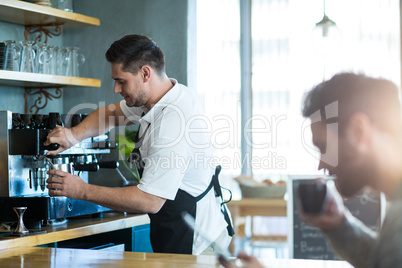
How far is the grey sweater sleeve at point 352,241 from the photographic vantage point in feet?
3.23

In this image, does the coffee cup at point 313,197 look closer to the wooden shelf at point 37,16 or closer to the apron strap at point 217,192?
the apron strap at point 217,192

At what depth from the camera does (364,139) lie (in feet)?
2.34

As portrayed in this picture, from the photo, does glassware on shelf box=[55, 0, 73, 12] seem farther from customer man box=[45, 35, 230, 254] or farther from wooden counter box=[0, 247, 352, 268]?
wooden counter box=[0, 247, 352, 268]

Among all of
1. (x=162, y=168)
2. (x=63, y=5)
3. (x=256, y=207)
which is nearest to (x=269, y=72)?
(x=256, y=207)

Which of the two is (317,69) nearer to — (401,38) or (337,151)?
(401,38)

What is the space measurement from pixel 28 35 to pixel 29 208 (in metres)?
1.26

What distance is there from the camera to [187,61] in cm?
317

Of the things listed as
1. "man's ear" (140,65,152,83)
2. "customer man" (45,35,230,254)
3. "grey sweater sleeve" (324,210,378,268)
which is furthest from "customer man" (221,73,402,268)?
"man's ear" (140,65,152,83)

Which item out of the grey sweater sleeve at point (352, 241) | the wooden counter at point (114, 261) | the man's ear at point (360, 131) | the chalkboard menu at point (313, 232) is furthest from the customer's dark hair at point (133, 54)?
the chalkboard menu at point (313, 232)

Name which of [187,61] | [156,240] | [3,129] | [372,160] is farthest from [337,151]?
[187,61]

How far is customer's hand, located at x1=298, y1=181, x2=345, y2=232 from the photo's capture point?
2.96 feet

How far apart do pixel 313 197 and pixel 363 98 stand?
0.76 ft

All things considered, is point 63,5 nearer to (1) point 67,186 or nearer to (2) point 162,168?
A: (1) point 67,186

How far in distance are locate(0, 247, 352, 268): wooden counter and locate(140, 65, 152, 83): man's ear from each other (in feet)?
2.31
